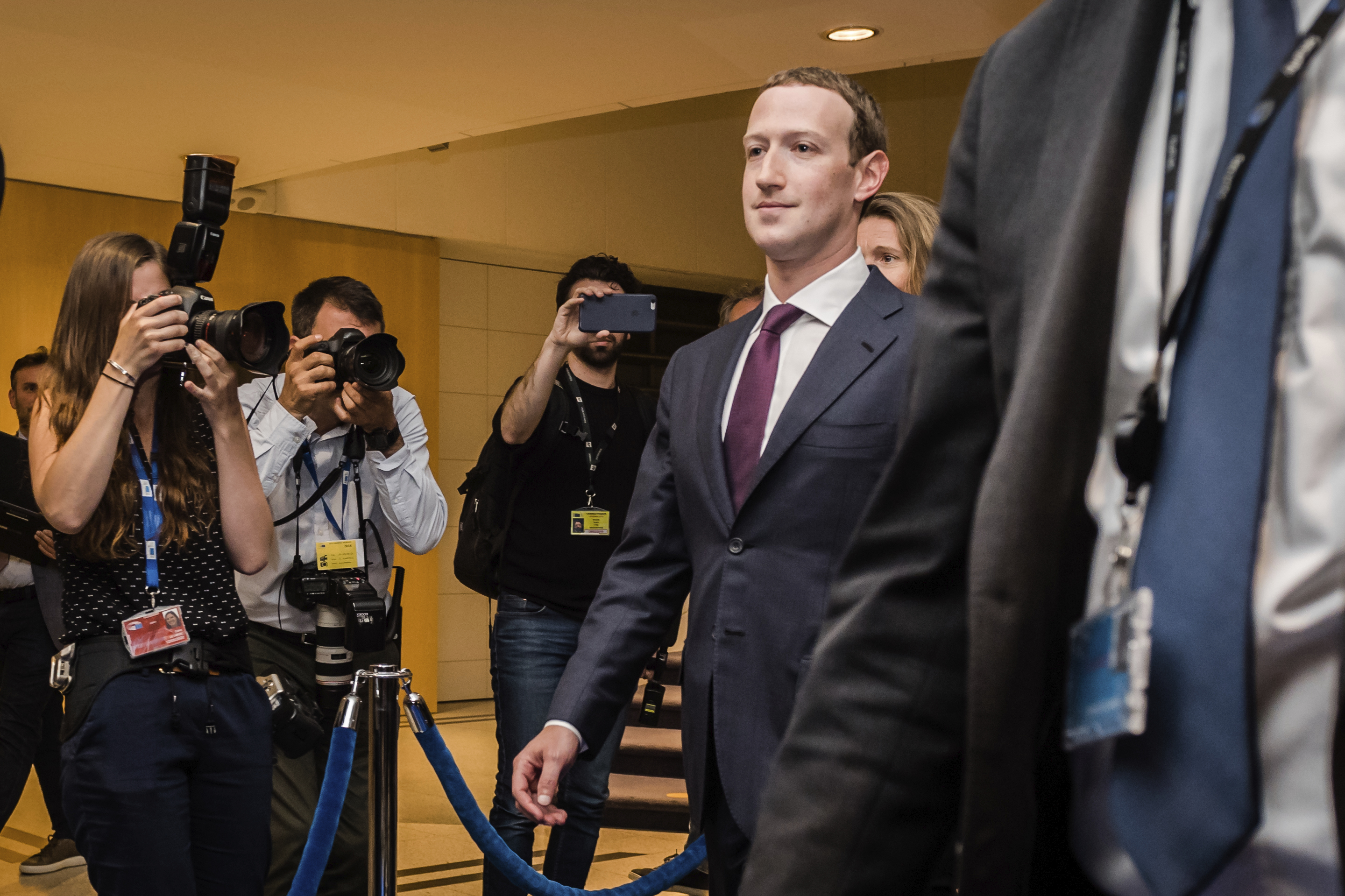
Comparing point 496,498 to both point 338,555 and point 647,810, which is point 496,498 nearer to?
point 338,555

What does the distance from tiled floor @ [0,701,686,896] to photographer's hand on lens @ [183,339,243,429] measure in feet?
5.78

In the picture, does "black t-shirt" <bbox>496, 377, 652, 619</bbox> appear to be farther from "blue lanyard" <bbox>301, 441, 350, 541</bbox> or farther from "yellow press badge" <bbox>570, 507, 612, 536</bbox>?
"blue lanyard" <bbox>301, 441, 350, 541</bbox>

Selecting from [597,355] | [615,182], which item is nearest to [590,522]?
[597,355]

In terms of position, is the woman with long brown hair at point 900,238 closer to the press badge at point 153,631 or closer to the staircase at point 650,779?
the press badge at point 153,631

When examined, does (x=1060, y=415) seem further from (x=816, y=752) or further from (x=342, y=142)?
(x=342, y=142)

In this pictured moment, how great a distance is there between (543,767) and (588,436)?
1818 mm

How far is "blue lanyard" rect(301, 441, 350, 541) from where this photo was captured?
121 inches

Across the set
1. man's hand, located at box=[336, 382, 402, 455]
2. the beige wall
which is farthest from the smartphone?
the beige wall

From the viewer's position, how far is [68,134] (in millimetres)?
5758

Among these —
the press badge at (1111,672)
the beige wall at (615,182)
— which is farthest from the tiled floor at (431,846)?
the beige wall at (615,182)

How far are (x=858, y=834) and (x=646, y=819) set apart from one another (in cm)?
381

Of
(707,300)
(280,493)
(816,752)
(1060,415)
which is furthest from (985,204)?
(707,300)

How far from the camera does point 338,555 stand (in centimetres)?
298

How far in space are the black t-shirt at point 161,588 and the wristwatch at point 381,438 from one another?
2.37ft
